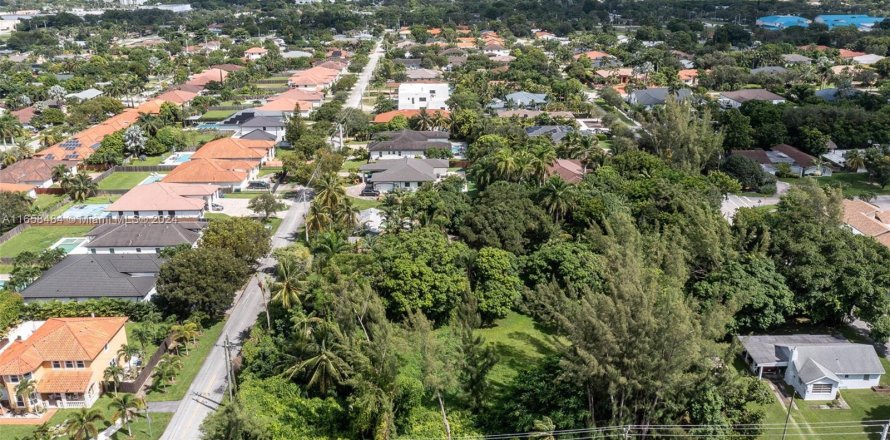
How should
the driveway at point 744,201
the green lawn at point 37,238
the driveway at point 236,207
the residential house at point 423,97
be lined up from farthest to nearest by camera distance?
the residential house at point 423,97 < the driveway at point 236,207 < the driveway at point 744,201 < the green lawn at point 37,238

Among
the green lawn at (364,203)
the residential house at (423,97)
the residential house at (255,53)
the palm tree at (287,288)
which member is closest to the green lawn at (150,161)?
the green lawn at (364,203)

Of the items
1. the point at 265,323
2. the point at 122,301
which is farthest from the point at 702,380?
the point at 122,301

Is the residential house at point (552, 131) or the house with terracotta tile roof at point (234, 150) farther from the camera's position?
the residential house at point (552, 131)

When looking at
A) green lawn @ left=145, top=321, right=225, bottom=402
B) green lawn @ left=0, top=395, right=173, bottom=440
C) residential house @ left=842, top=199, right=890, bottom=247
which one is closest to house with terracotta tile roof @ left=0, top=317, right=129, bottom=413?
green lawn @ left=0, top=395, right=173, bottom=440

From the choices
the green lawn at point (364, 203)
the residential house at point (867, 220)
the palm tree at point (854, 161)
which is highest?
the palm tree at point (854, 161)

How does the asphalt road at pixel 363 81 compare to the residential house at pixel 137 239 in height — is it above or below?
above

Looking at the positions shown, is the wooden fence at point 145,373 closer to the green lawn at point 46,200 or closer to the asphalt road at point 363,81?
the green lawn at point 46,200

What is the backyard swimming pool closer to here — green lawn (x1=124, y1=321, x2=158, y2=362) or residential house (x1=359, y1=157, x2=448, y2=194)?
green lawn (x1=124, y1=321, x2=158, y2=362)

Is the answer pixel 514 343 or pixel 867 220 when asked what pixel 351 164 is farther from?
pixel 867 220
